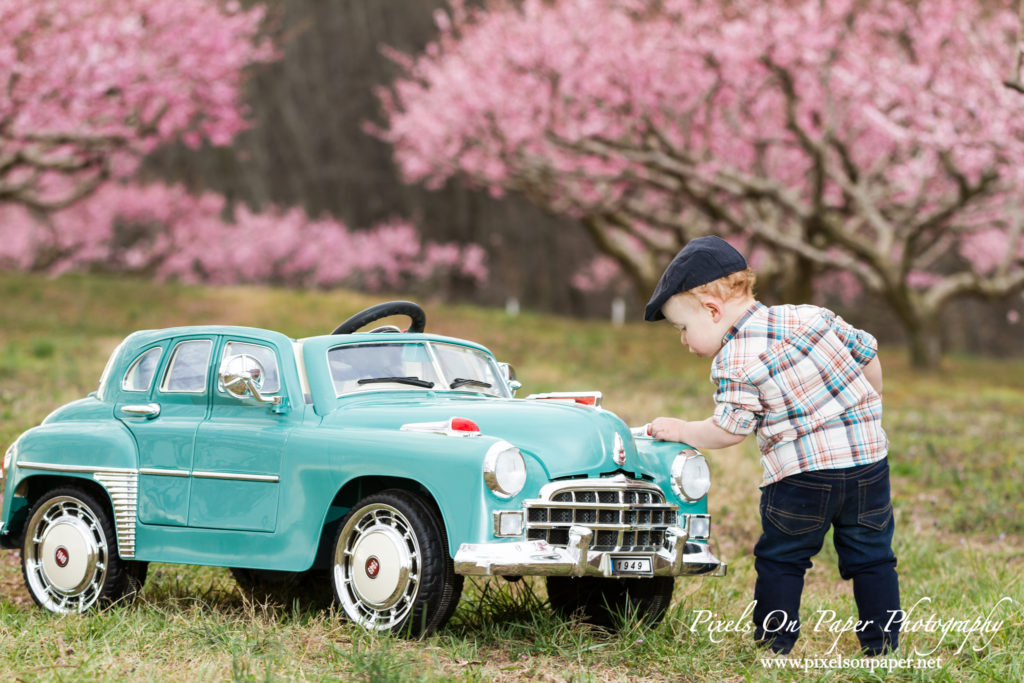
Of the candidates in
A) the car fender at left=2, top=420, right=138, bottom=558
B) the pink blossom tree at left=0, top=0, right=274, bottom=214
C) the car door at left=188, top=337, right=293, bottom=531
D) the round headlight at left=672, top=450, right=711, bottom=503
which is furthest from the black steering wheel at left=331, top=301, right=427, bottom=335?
the pink blossom tree at left=0, top=0, right=274, bottom=214

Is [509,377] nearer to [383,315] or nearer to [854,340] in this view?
[383,315]

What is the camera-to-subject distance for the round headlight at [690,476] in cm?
513

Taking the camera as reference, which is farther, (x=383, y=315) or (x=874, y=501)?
(x=383, y=315)

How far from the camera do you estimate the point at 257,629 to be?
4855 millimetres

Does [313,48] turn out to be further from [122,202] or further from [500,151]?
[500,151]

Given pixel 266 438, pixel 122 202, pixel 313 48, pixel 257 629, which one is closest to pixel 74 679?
pixel 257 629

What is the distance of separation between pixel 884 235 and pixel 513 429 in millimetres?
16883

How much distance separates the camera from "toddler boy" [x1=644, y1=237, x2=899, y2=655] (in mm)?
4742

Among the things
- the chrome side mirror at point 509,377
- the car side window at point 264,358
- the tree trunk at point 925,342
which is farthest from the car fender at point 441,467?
the tree trunk at point 925,342

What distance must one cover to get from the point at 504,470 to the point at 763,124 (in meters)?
19.7

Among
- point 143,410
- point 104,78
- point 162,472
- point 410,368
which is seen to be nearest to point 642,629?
point 410,368

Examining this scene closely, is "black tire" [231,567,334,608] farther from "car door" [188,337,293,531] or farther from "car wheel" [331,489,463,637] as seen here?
"car wheel" [331,489,463,637]

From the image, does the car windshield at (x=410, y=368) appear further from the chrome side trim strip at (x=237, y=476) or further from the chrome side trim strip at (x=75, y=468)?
the chrome side trim strip at (x=75, y=468)

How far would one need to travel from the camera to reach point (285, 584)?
6.18 meters
